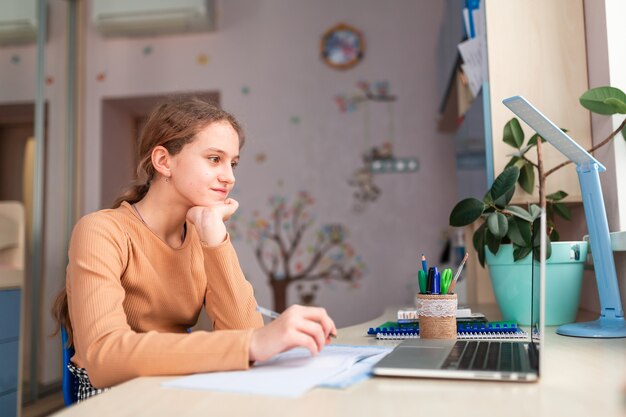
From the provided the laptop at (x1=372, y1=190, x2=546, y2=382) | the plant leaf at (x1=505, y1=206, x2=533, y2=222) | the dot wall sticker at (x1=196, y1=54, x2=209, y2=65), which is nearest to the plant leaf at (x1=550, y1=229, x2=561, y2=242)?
the plant leaf at (x1=505, y1=206, x2=533, y2=222)

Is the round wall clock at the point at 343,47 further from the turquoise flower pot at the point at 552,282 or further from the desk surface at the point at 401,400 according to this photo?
the desk surface at the point at 401,400

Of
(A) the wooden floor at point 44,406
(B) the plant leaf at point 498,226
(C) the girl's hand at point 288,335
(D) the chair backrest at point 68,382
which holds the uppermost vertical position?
(B) the plant leaf at point 498,226

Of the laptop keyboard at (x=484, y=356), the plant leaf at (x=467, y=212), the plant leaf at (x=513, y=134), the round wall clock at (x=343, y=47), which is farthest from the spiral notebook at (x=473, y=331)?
the round wall clock at (x=343, y=47)

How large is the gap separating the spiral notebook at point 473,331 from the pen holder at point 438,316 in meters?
0.04

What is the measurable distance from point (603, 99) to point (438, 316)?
64 cm

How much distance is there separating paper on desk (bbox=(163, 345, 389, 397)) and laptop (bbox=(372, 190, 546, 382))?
2.0 inches

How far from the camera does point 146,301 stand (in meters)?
1.15

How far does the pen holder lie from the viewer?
1.03 m

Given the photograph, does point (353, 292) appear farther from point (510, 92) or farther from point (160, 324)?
point (160, 324)

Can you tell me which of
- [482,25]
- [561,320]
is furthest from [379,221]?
[561,320]

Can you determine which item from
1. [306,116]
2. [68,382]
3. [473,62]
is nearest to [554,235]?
[473,62]

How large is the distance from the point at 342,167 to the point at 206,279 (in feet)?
7.04

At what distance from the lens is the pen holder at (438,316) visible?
103 cm

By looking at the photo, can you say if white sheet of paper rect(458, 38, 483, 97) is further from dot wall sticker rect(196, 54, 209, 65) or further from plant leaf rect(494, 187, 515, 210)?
dot wall sticker rect(196, 54, 209, 65)
